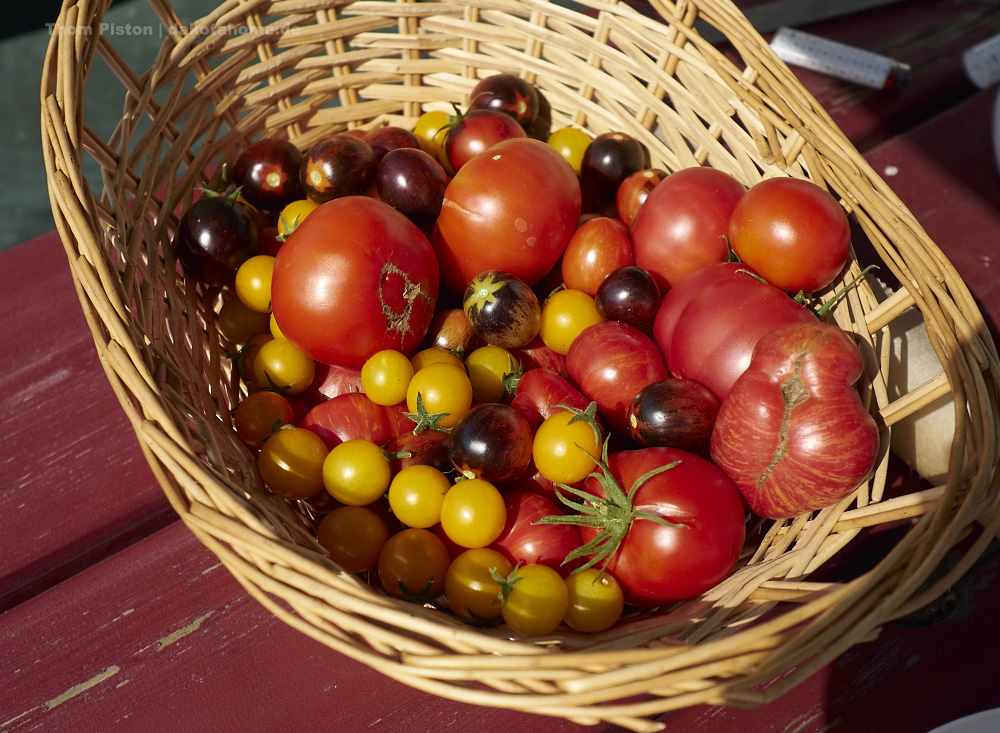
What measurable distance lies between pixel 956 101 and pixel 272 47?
1.45 meters

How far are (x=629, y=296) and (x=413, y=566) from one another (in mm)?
462

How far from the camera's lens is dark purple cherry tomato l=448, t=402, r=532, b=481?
34.2 inches

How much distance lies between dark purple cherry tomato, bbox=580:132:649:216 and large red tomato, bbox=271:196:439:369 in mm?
339

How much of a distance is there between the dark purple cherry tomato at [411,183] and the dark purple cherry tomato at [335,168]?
33mm

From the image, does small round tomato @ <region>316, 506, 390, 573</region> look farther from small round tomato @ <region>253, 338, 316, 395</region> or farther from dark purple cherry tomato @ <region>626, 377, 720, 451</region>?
dark purple cherry tomato @ <region>626, 377, 720, 451</region>

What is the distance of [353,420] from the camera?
39.1 inches

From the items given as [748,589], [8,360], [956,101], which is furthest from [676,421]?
[956,101]

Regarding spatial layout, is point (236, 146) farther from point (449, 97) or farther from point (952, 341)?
point (952, 341)

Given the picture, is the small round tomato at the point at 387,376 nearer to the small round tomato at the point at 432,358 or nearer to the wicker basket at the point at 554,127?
the small round tomato at the point at 432,358

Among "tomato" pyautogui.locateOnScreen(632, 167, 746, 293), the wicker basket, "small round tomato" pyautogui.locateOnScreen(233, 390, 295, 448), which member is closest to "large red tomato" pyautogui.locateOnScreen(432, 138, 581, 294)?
"tomato" pyautogui.locateOnScreen(632, 167, 746, 293)

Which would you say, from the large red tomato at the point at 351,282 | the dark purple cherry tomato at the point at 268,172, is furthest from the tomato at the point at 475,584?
the dark purple cherry tomato at the point at 268,172

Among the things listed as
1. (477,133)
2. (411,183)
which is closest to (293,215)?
(411,183)

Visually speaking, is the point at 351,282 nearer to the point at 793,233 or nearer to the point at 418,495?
the point at 418,495

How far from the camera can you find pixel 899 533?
97 centimetres
